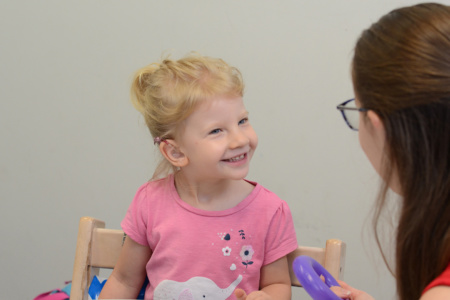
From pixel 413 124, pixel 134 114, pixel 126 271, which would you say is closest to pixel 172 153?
pixel 126 271

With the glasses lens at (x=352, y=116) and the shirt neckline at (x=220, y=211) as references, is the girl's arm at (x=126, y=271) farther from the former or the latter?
the glasses lens at (x=352, y=116)

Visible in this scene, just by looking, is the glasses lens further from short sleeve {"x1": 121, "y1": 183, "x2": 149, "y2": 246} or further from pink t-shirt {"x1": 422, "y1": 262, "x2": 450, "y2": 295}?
short sleeve {"x1": 121, "y1": 183, "x2": 149, "y2": 246}

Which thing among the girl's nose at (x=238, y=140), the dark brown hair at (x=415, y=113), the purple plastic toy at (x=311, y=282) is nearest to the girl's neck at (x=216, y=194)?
the girl's nose at (x=238, y=140)

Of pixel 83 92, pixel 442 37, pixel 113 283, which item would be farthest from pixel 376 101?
pixel 83 92

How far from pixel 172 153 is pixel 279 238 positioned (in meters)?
0.23

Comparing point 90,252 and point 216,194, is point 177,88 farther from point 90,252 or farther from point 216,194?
point 90,252

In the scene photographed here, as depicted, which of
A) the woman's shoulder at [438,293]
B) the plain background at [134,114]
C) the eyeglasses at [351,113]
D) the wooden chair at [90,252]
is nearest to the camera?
the woman's shoulder at [438,293]

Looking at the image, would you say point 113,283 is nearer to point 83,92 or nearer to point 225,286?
point 225,286

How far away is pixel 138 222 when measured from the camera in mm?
1047

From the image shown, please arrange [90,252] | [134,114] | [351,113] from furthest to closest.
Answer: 1. [134,114]
2. [90,252]
3. [351,113]

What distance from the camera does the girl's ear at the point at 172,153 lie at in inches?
40.1

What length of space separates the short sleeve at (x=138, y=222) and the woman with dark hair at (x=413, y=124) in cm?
43

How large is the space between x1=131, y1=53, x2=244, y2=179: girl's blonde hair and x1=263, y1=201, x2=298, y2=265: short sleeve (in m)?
0.22

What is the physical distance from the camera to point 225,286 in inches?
39.2
